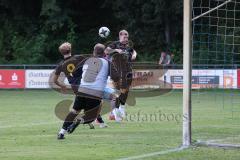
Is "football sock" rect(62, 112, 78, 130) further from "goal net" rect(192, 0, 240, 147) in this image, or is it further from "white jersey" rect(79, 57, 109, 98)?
"goal net" rect(192, 0, 240, 147)

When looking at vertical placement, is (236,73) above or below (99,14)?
below

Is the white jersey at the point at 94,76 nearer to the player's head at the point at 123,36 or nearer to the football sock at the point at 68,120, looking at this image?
the football sock at the point at 68,120

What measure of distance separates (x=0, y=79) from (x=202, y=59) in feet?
35.7

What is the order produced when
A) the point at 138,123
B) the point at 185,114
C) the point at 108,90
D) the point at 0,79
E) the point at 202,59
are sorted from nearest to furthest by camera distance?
the point at 185,114 < the point at 108,90 < the point at 138,123 < the point at 202,59 < the point at 0,79

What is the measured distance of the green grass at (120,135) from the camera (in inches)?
431

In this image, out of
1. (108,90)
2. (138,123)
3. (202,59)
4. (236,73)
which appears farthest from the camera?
(236,73)

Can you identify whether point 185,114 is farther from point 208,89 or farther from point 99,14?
point 99,14

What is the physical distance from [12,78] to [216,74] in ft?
33.3

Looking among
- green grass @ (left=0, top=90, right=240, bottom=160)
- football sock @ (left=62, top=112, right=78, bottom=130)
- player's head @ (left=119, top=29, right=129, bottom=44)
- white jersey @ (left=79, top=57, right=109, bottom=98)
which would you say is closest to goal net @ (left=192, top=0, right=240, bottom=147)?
green grass @ (left=0, top=90, right=240, bottom=160)

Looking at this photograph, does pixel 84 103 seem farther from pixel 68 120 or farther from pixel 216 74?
pixel 216 74

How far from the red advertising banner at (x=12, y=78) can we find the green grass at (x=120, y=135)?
462 inches

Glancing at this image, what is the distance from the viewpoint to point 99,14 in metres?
44.6

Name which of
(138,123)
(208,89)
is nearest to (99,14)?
(208,89)

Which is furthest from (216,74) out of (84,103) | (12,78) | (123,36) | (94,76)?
(84,103)
